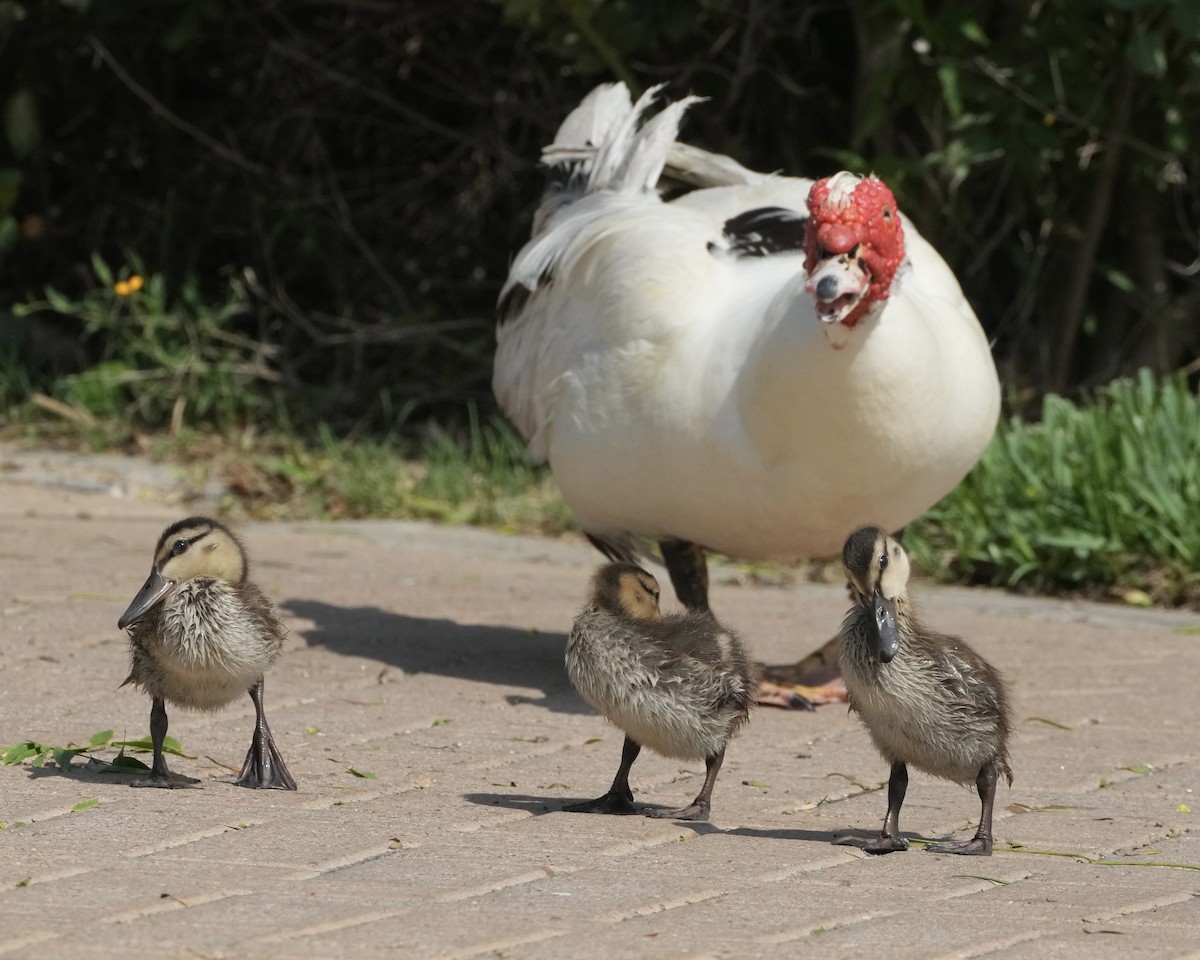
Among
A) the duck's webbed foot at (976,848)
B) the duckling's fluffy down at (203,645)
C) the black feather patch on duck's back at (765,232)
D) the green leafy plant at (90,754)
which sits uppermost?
the black feather patch on duck's back at (765,232)

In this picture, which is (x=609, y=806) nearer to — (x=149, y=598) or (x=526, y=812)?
(x=526, y=812)

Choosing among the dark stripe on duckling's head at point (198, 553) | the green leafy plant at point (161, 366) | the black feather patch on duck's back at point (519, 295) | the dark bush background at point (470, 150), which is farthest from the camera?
the green leafy plant at point (161, 366)

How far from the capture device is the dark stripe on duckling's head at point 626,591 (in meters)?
4.67

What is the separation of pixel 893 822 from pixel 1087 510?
418cm

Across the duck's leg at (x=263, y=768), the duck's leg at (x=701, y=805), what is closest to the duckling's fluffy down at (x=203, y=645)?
the duck's leg at (x=263, y=768)

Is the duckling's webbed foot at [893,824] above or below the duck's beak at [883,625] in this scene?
below

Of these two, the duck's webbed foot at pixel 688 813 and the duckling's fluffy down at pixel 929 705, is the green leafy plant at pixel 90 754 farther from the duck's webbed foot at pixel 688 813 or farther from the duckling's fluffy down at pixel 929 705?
the duckling's fluffy down at pixel 929 705

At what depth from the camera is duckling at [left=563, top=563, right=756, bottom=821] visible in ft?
14.2

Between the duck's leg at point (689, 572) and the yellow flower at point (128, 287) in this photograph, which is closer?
the duck's leg at point (689, 572)

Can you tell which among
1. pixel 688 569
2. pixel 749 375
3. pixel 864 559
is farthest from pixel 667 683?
pixel 688 569

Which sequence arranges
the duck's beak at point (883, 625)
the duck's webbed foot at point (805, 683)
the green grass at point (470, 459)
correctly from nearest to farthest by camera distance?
the duck's beak at point (883, 625) < the duck's webbed foot at point (805, 683) < the green grass at point (470, 459)

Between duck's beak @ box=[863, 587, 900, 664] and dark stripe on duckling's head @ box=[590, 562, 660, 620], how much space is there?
731mm

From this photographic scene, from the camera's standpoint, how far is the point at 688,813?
4344 millimetres

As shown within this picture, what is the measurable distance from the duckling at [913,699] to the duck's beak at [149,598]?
163cm
